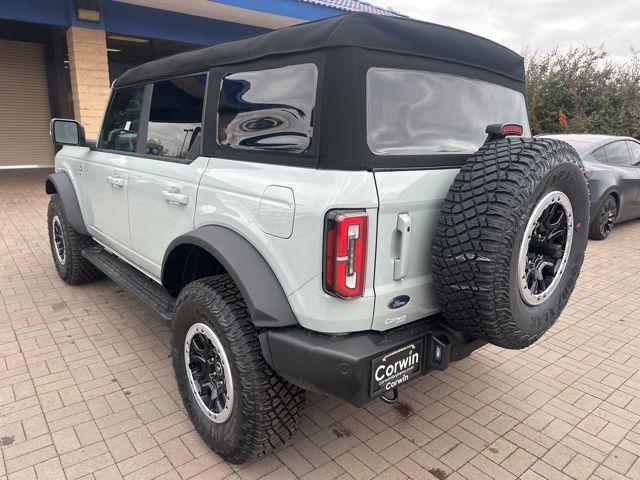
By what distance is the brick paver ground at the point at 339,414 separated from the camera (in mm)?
2379

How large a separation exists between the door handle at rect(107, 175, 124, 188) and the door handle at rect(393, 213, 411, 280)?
2285 mm

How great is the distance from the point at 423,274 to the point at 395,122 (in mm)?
706

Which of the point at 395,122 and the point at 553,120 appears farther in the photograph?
the point at 553,120

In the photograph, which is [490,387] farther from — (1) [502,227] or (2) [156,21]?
(2) [156,21]

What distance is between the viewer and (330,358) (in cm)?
187

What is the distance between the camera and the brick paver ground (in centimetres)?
238

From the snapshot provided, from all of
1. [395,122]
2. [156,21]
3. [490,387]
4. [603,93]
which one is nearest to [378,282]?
[395,122]

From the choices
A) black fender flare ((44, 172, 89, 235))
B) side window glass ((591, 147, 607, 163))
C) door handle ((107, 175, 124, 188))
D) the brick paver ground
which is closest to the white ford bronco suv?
the brick paver ground

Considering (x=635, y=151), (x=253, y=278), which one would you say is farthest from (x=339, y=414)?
(x=635, y=151)

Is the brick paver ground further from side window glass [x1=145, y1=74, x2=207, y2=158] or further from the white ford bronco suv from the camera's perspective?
side window glass [x1=145, y1=74, x2=207, y2=158]

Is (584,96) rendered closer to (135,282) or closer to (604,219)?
(604,219)

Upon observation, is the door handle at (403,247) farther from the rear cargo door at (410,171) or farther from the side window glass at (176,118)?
the side window glass at (176,118)

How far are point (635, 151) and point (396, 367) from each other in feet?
25.8

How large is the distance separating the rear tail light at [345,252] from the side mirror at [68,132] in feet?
11.0
